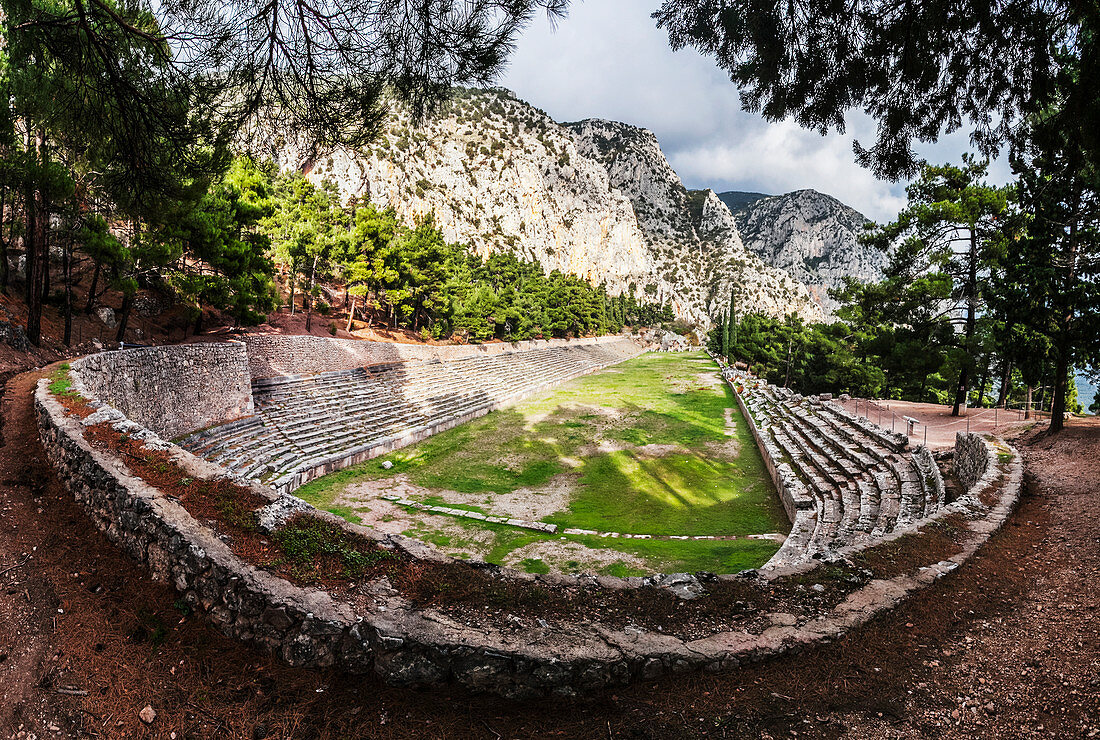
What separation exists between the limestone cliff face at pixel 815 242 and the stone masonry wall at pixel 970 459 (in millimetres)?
155655

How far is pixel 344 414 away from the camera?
16688mm

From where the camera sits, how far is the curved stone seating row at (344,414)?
1225 cm

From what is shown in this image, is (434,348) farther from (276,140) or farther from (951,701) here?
(951,701)

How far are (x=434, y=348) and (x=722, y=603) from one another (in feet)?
81.7

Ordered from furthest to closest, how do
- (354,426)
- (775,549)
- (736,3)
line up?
(354,426) → (775,549) → (736,3)

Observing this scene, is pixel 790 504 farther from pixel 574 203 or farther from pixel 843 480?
pixel 574 203

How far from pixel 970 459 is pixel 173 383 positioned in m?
17.6

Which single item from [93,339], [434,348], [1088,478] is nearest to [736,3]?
[1088,478]

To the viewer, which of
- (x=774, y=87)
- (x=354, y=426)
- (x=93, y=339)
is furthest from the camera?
(x=354, y=426)

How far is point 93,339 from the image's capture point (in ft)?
48.0

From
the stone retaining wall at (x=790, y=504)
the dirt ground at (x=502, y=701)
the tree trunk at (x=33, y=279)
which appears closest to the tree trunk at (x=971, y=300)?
the stone retaining wall at (x=790, y=504)

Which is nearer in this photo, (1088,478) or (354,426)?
(1088,478)

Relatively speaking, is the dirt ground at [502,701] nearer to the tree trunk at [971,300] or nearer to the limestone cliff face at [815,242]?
the tree trunk at [971,300]

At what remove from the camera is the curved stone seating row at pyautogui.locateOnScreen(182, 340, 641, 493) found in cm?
1225
